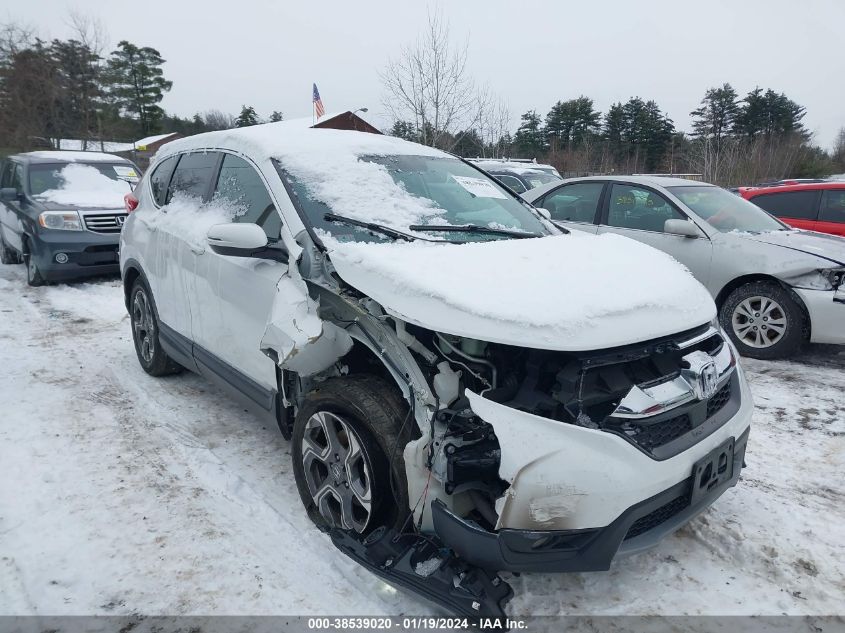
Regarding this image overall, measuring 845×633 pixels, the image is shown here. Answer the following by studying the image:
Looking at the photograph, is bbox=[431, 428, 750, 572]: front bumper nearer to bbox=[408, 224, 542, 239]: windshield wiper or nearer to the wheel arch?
bbox=[408, 224, 542, 239]: windshield wiper

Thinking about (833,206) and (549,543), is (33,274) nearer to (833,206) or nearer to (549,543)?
(549,543)

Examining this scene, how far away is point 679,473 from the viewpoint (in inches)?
79.7

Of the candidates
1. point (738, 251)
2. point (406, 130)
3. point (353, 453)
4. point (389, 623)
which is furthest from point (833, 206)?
point (406, 130)

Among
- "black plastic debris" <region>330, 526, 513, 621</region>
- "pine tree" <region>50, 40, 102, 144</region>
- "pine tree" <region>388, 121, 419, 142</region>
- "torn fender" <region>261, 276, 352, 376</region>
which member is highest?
"pine tree" <region>50, 40, 102, 144</region>

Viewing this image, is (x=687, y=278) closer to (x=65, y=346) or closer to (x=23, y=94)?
(x=65, y=346)

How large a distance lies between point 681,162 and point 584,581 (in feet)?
144

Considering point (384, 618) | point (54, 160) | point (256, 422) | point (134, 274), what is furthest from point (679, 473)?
point (54, 160)

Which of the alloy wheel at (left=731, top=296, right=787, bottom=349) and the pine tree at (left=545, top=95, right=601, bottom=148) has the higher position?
the pine tree at (left=545, top=95, right=601, bottom=148)

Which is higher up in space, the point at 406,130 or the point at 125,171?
the point at 406,130

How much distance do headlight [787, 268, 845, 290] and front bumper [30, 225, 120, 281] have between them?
28.8ft

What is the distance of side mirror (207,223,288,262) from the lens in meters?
2.72

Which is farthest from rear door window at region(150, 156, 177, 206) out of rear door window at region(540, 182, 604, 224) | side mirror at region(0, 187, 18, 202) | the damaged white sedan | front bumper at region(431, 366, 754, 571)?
side mirror at region(0, 187, 18, 202)

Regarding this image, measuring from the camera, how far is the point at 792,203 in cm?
733

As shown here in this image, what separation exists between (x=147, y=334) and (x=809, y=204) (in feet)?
26.4
